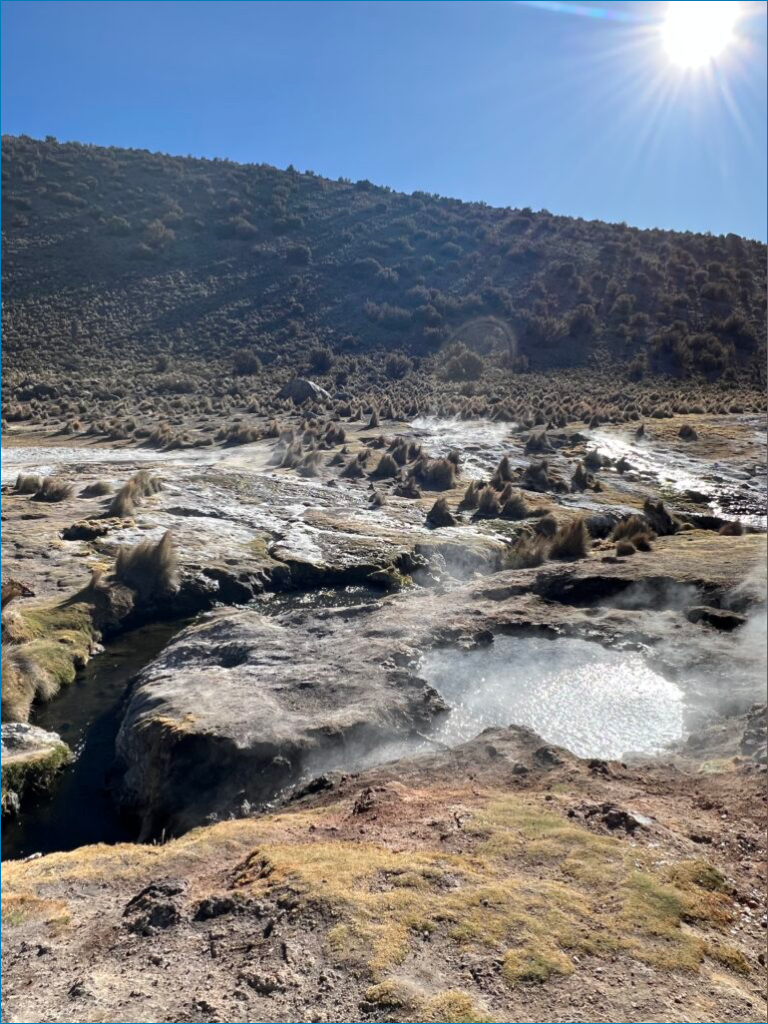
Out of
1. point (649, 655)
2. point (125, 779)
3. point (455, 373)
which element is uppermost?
point (455, 373)

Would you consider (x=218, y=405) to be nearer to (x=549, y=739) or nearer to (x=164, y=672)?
(x=164, y=672)

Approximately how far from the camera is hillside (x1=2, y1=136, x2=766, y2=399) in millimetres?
66188

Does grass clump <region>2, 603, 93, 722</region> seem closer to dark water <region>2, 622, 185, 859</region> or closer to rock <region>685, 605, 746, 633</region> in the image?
dark water <region>2, 622, 185, 859</region>

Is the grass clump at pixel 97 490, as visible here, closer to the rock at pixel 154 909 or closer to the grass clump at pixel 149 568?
the grass clump at pixel 149 568

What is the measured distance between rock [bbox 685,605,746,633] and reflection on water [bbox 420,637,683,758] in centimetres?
220

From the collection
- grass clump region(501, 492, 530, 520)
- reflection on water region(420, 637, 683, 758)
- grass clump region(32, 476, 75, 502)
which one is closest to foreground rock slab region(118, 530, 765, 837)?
reflection on water region(420, 637, 683, 758)

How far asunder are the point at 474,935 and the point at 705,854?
3069 millimetres

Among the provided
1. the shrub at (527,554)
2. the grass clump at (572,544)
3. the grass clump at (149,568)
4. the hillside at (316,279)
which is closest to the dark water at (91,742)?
the grass clump at (149,568)

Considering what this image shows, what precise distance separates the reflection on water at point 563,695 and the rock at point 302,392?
41329 millimetres

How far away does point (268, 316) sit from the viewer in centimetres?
7300

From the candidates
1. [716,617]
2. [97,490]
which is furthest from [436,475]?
[716,617]

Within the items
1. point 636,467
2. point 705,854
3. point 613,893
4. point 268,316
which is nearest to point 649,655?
point 705,854

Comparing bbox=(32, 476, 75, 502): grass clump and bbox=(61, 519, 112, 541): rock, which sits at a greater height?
bbox=(32, 476, 75, 502): grass clump

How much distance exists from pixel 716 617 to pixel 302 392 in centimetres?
4294
